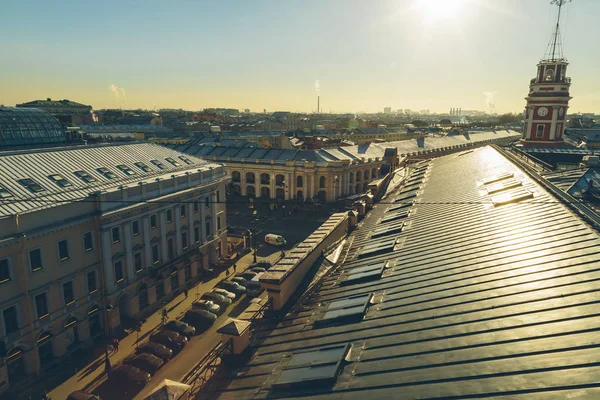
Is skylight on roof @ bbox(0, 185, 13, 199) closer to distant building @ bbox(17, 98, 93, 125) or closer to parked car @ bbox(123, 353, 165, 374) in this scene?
parked car @ bbox(123, 353, 165, 374)

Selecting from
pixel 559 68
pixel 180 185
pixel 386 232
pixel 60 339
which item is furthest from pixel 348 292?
pixel 559 68

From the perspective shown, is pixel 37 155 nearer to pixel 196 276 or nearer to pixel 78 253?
pixel 78 253

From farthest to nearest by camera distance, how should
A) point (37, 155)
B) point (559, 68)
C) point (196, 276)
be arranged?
point (559, 68) < point (196, 276) < point (37, 155)

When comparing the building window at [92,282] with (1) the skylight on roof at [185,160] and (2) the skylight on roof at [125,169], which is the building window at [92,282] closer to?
(2) the skylight on roof at [125,169]

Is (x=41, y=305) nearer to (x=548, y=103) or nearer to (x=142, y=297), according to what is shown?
(x=142, y=297)

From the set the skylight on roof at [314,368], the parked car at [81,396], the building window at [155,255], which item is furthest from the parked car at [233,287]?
the skylight on roof at [314,368]

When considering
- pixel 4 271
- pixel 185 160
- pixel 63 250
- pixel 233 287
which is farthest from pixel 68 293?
pixel 185 160
